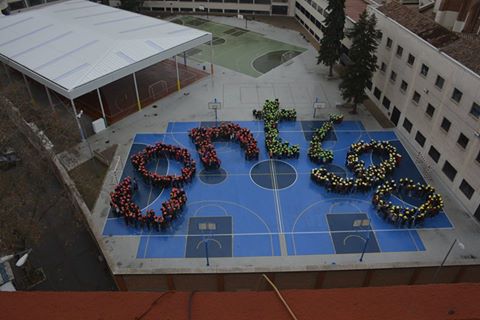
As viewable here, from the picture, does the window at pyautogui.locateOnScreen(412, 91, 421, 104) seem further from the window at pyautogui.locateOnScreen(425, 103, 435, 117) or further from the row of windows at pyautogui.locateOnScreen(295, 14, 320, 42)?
the row of windows at pyautogui.locateOnScreen(295, 14, 320, 42)

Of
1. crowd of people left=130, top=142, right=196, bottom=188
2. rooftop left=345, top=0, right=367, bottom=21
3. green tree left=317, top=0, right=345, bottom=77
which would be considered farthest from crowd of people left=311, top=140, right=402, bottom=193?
rooftop left=345, top=0, right=367, bottom=21

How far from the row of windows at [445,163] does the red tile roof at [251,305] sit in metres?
19.5

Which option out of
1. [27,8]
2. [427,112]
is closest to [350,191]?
[427,112]

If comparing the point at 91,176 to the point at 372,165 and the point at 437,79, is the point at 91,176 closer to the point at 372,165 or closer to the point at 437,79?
the point at 372,165

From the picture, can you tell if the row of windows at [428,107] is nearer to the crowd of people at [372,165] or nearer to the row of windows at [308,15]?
the crowd of people at [372,165]

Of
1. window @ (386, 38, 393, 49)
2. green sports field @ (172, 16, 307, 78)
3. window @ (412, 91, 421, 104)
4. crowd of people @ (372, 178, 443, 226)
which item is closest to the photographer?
crowd of people @ (372, 178, 443, 226)

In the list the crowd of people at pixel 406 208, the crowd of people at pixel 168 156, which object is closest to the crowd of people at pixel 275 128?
the crowd of people at pixel 168 156

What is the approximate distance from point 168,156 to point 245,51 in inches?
874

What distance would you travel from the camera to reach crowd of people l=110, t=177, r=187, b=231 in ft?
73.5

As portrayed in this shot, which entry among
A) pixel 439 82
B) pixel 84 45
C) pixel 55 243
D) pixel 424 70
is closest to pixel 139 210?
pixel 55 243

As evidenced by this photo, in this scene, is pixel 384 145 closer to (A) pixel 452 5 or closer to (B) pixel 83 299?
(A) pixel 452 5

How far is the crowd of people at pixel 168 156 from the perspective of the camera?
1001 inches

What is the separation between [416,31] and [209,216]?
21092 mm

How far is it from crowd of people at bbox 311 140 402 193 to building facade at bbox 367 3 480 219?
2701mm
